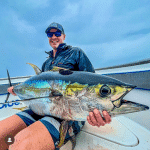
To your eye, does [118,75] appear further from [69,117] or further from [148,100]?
[69,117]

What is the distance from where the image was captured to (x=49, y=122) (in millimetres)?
842

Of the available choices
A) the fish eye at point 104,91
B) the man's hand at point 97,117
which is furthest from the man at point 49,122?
the fish eye at point 104,91

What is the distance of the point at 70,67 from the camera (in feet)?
3.96

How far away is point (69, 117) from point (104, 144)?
568 millimetres

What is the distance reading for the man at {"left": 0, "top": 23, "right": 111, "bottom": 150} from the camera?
73 cm

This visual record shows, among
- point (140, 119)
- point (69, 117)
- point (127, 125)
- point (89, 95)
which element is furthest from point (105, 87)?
point (140, 119)

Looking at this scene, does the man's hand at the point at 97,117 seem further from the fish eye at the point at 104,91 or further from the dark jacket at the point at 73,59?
the dark jacket at the point at 73,59

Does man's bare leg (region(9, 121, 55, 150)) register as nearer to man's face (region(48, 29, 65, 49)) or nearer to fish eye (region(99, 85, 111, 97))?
fish eye (region(99, 85, 111, 97))

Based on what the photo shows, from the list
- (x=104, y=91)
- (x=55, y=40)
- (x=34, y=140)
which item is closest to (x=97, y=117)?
(x=104, y=91)

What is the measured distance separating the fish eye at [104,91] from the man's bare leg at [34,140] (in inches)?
21.9

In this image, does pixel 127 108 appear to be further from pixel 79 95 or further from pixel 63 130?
pixel 63 130

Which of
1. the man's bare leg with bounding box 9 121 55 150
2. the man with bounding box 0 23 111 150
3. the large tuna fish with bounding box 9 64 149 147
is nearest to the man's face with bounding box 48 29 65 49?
the man with bounding box 0 23 111 150

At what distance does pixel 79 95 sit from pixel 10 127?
807 millimetres

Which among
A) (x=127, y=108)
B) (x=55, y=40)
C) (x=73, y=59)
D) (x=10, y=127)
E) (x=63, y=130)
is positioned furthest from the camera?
(x=55, y=40)
